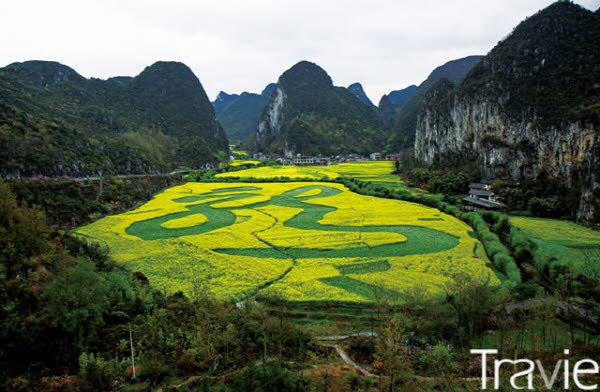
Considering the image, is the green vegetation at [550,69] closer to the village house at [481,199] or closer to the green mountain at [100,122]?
the village house at [481,199]

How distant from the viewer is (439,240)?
33.3 meters

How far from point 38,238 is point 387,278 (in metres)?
Result: 21.1

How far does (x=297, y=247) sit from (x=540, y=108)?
159ft

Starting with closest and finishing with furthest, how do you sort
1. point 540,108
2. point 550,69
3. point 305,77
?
1. point 540,108
2. point 550,69
3. point 305,77

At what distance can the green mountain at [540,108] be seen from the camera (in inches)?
1746

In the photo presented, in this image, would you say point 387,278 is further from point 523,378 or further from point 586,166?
point 586,166

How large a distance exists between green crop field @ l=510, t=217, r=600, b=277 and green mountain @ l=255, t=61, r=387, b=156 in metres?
108

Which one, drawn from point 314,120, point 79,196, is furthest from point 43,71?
point 314,120

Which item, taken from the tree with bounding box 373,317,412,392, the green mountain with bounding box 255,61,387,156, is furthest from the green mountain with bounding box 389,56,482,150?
the tree with bounding box 373,317,412,392

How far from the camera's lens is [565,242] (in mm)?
31062

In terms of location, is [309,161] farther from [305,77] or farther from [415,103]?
[415,103]

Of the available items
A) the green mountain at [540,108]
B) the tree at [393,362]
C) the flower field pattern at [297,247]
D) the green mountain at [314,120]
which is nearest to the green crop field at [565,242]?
the green mountain at [540,108]

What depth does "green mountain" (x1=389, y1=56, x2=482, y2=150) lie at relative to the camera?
493 feet

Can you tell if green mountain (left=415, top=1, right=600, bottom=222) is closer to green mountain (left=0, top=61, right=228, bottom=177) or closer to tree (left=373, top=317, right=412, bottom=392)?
tree (left=373, top=317, right=412, bottom=392)
